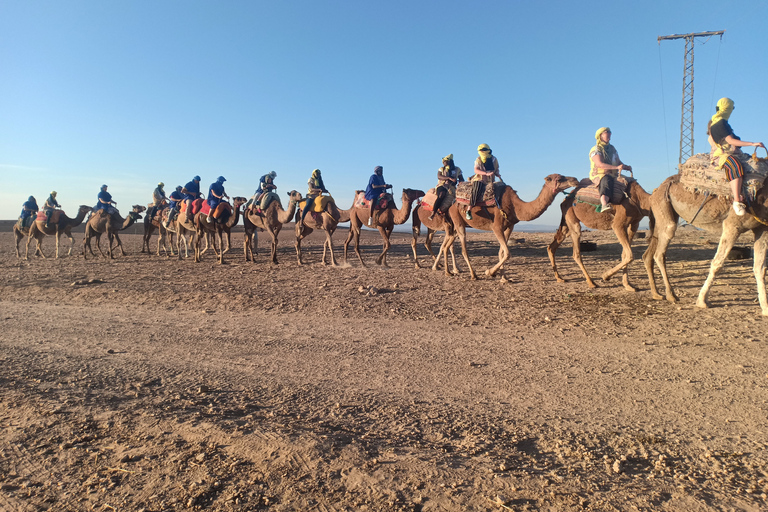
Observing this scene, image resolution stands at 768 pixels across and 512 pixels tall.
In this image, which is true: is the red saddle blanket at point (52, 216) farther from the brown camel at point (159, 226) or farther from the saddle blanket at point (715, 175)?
the saddle blanket at point (715, 175)

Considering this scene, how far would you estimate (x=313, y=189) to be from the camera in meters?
16.6

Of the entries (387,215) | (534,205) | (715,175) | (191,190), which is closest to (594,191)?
(534,205)

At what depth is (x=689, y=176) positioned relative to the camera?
324 inches

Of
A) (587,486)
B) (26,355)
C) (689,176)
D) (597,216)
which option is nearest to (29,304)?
(26,355)

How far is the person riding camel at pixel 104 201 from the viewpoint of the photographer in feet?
65.4

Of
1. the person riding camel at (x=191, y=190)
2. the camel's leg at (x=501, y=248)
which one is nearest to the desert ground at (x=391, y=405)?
the camel's leg at (x=501, y=248)

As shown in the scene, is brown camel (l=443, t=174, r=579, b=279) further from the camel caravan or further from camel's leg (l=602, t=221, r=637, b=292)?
camel's leg (l=602, t=221, r=637, b=292)

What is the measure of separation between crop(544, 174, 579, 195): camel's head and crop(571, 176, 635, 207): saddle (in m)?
0.36

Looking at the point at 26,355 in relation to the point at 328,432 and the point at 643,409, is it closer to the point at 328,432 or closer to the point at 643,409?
the point at 328,432

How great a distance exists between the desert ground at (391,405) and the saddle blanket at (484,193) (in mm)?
3359

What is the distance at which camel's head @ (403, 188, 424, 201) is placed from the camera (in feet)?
46.7

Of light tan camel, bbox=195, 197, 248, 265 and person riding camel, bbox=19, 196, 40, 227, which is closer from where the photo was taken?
light tan camel, bbox=195, 197, 248, 265

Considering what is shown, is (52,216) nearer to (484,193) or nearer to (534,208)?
(484,193)

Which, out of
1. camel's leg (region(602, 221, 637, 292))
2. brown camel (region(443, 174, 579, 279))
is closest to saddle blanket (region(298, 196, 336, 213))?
brown camel (region(443, 174, 579, 279))
